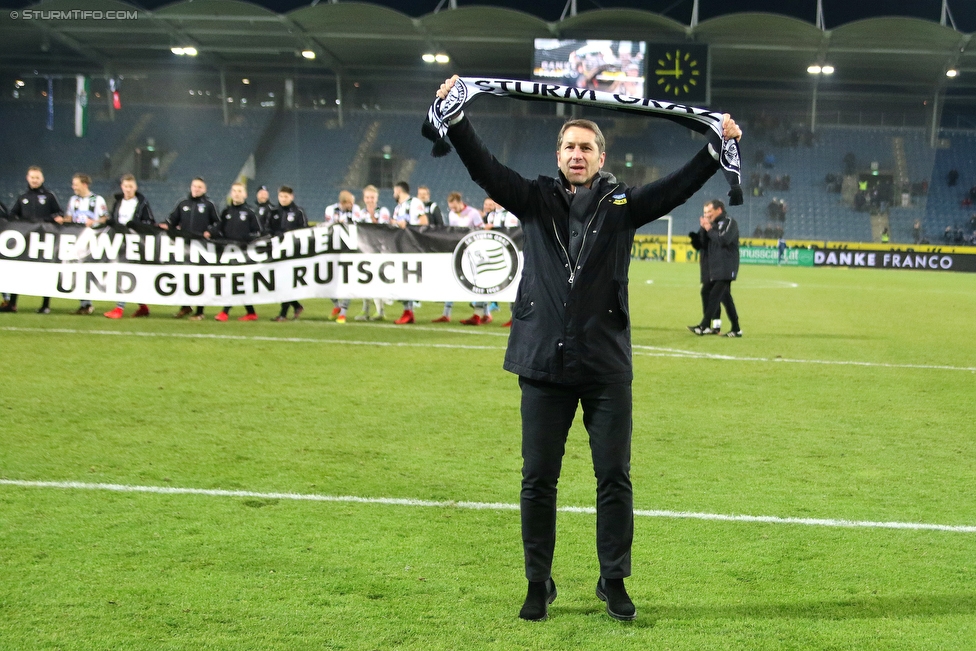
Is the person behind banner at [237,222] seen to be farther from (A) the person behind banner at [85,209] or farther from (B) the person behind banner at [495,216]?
(B) the person behind banner at [495,216]

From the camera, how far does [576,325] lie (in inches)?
150

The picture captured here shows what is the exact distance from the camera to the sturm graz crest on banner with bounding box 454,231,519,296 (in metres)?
14.3

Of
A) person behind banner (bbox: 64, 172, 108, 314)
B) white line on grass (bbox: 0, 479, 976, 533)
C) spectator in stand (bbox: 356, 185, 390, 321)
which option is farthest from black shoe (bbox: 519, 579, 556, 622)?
person behind banner (bbox: 64, 172, 108, 314)

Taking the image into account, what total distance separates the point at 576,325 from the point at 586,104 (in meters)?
0.86

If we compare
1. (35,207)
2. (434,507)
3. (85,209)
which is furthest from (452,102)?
(35,207)

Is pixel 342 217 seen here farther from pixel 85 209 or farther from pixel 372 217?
pixel 85 209

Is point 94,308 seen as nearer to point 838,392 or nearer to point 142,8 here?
point 838,392

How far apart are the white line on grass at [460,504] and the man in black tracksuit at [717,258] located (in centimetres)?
864

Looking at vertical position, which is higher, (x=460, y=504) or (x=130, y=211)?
(x=130, y=211)

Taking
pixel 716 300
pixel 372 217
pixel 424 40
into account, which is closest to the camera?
pixel 716 300

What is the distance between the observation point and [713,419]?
7820 mm

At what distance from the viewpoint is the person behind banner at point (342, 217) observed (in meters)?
14.8

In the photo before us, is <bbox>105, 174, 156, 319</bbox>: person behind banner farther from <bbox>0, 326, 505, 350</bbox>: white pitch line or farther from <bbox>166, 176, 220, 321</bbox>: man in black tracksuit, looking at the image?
<bbox>0, 326, 505, 350</bbox>: white pitch line

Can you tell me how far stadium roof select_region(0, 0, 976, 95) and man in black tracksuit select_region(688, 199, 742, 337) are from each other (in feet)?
97.6
